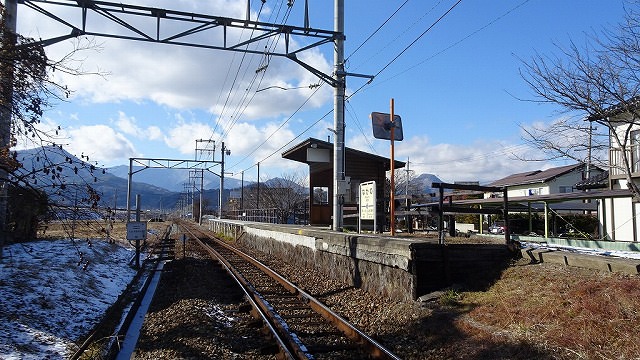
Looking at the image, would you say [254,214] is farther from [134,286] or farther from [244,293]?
[244,293]

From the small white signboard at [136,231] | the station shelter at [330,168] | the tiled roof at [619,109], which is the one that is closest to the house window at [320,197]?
the station shelter at [330,168]

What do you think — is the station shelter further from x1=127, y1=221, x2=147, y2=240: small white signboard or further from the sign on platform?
x1=127, y1=221, x2=147, y2=240: small white signboard

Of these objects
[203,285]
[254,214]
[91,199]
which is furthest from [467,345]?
[254,214]

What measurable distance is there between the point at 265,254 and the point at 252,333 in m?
13.7

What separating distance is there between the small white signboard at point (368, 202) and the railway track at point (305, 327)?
316cm

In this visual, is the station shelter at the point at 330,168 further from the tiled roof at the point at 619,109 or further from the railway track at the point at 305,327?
the tiled roof at the point at 619,109

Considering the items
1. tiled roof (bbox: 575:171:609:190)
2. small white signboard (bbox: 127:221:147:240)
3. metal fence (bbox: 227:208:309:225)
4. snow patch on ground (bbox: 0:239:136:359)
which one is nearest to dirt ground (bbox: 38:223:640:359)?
snow patch on ground (bbox: 0:239:136:359)

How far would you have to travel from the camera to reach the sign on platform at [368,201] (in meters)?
13.2

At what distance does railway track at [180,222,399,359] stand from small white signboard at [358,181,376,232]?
10.4ft

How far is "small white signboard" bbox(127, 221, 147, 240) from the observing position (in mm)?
16828

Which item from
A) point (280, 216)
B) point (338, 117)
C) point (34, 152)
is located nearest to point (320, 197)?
point (280, 216)

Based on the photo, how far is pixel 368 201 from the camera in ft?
44.9

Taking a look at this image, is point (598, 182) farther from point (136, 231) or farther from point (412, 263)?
point (136, 231)

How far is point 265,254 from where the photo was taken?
69.6 feet
